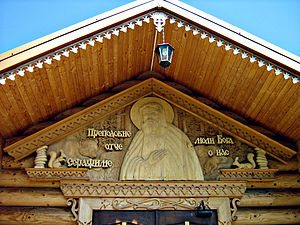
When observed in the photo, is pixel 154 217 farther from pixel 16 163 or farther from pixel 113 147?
pixel 16 163

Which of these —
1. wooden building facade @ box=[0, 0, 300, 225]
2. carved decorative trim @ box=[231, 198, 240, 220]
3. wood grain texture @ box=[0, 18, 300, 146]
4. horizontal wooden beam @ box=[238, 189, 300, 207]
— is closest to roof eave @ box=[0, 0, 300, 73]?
wooden building facade @ box=[0, 0, 300, 225]

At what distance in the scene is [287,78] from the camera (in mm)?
5238

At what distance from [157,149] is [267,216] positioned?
2.09m

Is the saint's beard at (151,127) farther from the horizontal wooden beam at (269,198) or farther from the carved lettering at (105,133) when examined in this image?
the horizontal wooden beam at (269,198)

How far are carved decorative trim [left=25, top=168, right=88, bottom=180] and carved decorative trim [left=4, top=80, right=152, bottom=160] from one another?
0.37 meters

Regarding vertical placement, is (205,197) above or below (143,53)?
below

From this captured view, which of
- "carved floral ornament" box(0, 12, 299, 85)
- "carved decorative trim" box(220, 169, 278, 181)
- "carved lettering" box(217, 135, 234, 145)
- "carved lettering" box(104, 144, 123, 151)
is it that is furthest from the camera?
"carved lettering" box(217, 135, 234, 145)

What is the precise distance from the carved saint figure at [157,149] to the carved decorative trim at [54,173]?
0.73 m

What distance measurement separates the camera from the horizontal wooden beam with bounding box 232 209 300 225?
5.70m

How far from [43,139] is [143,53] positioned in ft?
7.50

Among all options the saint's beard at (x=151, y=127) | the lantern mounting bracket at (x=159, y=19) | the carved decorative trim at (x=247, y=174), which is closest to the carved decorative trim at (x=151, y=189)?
the carved decorative trim at (x=247, y=174)

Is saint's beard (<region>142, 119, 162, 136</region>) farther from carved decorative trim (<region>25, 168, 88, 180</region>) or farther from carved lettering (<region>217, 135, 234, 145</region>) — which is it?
carved decorative trim (<region>25, 168, 88, 180</region>)

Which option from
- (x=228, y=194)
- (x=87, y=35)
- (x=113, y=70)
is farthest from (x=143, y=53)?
(x=228, y=194)

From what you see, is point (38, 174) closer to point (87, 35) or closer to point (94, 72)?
point (94, 72)
